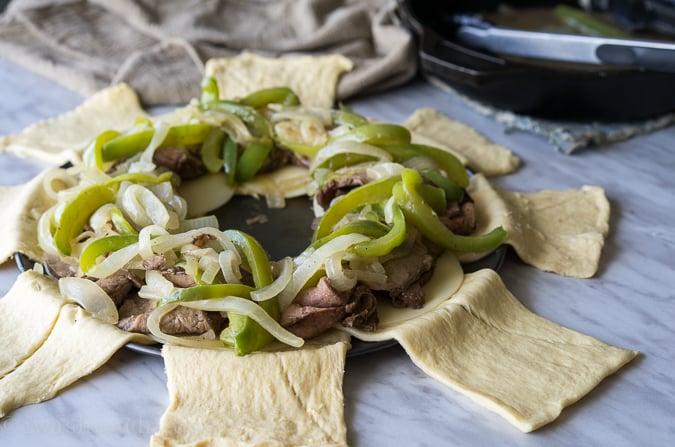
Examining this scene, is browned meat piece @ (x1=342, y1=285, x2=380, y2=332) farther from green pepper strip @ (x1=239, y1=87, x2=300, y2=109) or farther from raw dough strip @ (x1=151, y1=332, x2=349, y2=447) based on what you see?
green pepper strip @ (x1=239, y1=87, x2=300, y2=109)

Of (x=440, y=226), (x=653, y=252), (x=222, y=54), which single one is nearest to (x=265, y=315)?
(x=440, y=226)

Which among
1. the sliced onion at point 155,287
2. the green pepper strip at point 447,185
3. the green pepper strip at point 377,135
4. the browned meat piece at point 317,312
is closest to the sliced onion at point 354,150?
the green pepper strip at point 377,135

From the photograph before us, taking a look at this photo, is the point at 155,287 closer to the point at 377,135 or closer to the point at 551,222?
the point at 377,135

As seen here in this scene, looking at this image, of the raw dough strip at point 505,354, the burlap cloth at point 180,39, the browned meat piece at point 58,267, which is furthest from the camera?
the burlap cloth at point 180,39

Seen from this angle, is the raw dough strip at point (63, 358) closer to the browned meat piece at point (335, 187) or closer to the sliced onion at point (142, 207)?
the sliced onion at point (142, 207)

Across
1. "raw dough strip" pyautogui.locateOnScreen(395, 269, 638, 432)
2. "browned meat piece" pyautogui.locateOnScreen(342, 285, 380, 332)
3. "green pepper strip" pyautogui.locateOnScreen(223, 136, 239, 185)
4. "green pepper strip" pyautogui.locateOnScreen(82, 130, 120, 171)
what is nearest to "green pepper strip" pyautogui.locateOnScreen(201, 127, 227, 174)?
"green pepper strip" pyautogui.locateOnScreen(223, 136, 239, 185)

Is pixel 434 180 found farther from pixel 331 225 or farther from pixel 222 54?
pixel 222 54
